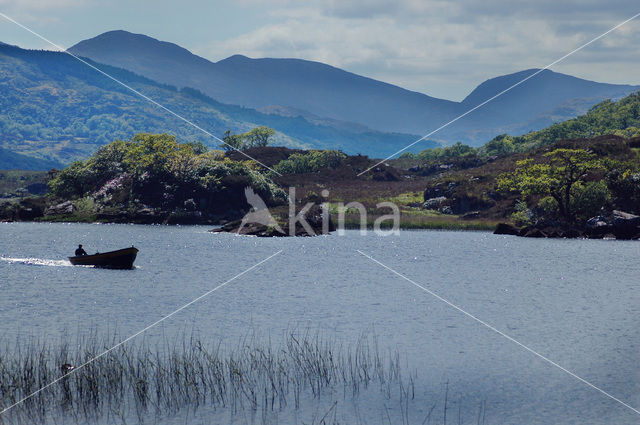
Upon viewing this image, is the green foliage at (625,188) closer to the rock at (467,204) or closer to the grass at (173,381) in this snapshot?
the rock at (467,204)

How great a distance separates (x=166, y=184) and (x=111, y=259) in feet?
293

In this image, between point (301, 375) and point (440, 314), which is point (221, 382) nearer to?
point (301, 375)

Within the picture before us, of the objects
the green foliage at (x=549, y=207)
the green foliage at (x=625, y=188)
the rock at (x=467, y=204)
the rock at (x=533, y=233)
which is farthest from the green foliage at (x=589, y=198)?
the rock at (x=467, y=204)

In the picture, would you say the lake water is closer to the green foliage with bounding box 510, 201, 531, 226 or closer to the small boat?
the small boat

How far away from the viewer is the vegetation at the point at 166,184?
156 m

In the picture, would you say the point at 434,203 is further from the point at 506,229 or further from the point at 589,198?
the point at 589,198

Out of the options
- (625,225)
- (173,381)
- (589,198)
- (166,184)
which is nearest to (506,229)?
(589,198)

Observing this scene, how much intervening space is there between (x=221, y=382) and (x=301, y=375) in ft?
12.6

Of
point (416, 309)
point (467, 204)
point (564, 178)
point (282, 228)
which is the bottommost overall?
point (416, 309)

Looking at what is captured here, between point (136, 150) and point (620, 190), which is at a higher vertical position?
point (136, 150)

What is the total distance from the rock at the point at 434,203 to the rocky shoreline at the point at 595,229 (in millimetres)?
38828

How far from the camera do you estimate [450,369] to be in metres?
34.2

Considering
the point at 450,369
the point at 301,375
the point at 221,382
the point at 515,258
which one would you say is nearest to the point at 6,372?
the point at 221,382

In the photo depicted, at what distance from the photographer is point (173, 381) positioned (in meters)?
30.2
